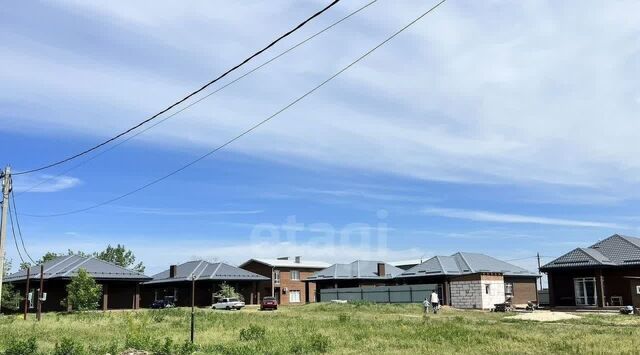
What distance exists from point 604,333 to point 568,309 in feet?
72.6

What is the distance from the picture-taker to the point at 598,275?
42.7m

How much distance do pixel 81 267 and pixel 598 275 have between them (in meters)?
43.2

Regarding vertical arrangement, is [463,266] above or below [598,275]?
above

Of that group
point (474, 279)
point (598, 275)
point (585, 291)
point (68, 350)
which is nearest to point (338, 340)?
point (68, 350)

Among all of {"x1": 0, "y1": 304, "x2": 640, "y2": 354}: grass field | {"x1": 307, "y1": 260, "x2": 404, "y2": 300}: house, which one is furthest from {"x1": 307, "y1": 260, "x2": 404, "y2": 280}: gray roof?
{"x1": 0, "y1": 304, "x2": 640, "y2": 354}: grass field

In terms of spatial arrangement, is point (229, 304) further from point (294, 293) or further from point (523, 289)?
point (523, 289)

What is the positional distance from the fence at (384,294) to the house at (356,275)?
329cm

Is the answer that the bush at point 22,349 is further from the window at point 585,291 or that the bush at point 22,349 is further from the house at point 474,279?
the window at point 585,291

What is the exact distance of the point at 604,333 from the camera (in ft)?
72.5

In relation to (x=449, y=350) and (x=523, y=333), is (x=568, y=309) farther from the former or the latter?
(x=449, y=350)

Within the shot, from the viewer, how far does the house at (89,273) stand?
168 feet

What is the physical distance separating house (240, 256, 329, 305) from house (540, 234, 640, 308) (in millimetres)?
37740

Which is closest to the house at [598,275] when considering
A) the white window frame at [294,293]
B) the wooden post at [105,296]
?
the white window frame at [294,293]

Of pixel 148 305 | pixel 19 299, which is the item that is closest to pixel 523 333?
pixel 19 299
